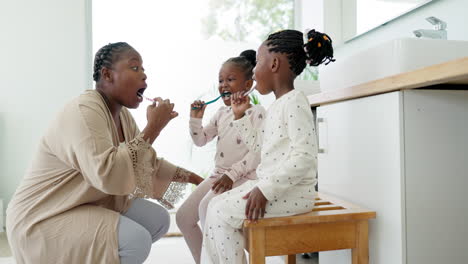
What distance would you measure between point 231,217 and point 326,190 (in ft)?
1.88

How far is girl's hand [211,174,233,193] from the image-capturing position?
1.35 metres

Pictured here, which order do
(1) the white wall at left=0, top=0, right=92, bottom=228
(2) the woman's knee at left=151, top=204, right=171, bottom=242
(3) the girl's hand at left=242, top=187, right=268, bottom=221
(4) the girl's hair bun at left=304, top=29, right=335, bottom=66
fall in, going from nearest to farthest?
1. (3) the girl's hand at left=242, top=187, right=268, bottom=221
2. (4) the girl's hair bun at left=304, top=29, right=335, bottom=66
3. (2) the woman's knee at left=151, top=204, right=171, bottom=242
4. (1) the white wall at left=0, top=0, right=92, bottom=228

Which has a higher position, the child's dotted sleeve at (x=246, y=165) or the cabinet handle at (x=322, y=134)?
the cabinet handle at (x=322, y=134)

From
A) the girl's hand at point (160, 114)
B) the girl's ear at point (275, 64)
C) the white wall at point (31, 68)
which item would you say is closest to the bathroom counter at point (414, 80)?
the girl's ear at point (275, 64)

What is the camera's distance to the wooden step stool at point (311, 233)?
1042mm

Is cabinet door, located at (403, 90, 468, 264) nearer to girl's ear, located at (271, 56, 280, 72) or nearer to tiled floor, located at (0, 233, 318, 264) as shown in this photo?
girl's ear, located at (271, 56, 280, 72)

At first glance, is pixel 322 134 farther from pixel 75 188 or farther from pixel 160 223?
pixel 75 188

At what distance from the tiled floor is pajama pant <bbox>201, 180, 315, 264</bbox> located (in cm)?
91

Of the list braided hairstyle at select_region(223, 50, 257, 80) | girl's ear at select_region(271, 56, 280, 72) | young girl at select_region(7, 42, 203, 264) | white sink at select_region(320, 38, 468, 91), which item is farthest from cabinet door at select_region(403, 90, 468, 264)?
young girl at select_region(7, 42, 203, 264)

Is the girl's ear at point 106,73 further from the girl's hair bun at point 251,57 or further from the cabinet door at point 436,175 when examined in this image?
the cabinet door at point 436,175

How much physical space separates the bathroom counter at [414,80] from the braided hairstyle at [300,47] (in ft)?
0.52

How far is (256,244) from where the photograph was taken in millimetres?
1041

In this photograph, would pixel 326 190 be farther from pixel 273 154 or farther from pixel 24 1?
pixel 24 1

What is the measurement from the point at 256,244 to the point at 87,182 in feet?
1.81
